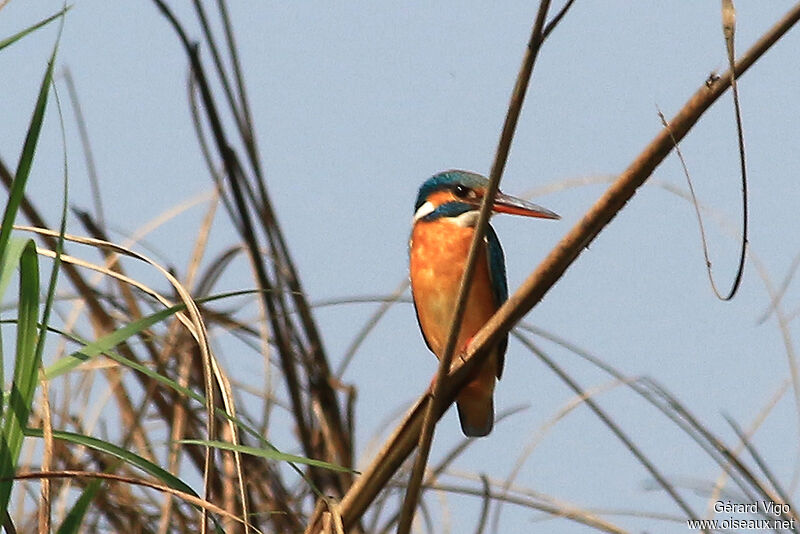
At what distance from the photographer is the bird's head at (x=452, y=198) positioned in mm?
3375

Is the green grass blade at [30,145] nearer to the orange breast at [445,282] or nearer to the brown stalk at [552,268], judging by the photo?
the brown stalk at [552,268]

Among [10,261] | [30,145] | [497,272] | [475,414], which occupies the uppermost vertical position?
[30,145]

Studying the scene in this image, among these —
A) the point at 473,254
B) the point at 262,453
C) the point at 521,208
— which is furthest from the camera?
A: the point at 521,208

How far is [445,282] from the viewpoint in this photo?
323 cm

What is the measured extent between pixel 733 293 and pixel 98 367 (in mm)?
1745

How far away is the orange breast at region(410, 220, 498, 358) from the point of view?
127 inches

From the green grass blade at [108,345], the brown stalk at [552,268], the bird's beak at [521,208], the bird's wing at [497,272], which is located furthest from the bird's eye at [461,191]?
the brown stalk at [552,268]

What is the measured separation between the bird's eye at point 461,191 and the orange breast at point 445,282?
17 centimetres

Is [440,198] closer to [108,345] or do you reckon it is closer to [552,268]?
[108,345]

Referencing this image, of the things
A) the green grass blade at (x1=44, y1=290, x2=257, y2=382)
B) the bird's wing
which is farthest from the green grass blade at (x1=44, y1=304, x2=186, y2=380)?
the bird's wing

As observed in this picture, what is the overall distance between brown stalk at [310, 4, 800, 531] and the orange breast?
5.71ft

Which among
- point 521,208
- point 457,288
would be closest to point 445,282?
point 457,288

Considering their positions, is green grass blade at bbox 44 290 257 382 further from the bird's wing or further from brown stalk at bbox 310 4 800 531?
the bird's wing

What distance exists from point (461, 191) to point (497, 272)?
0.33 m
